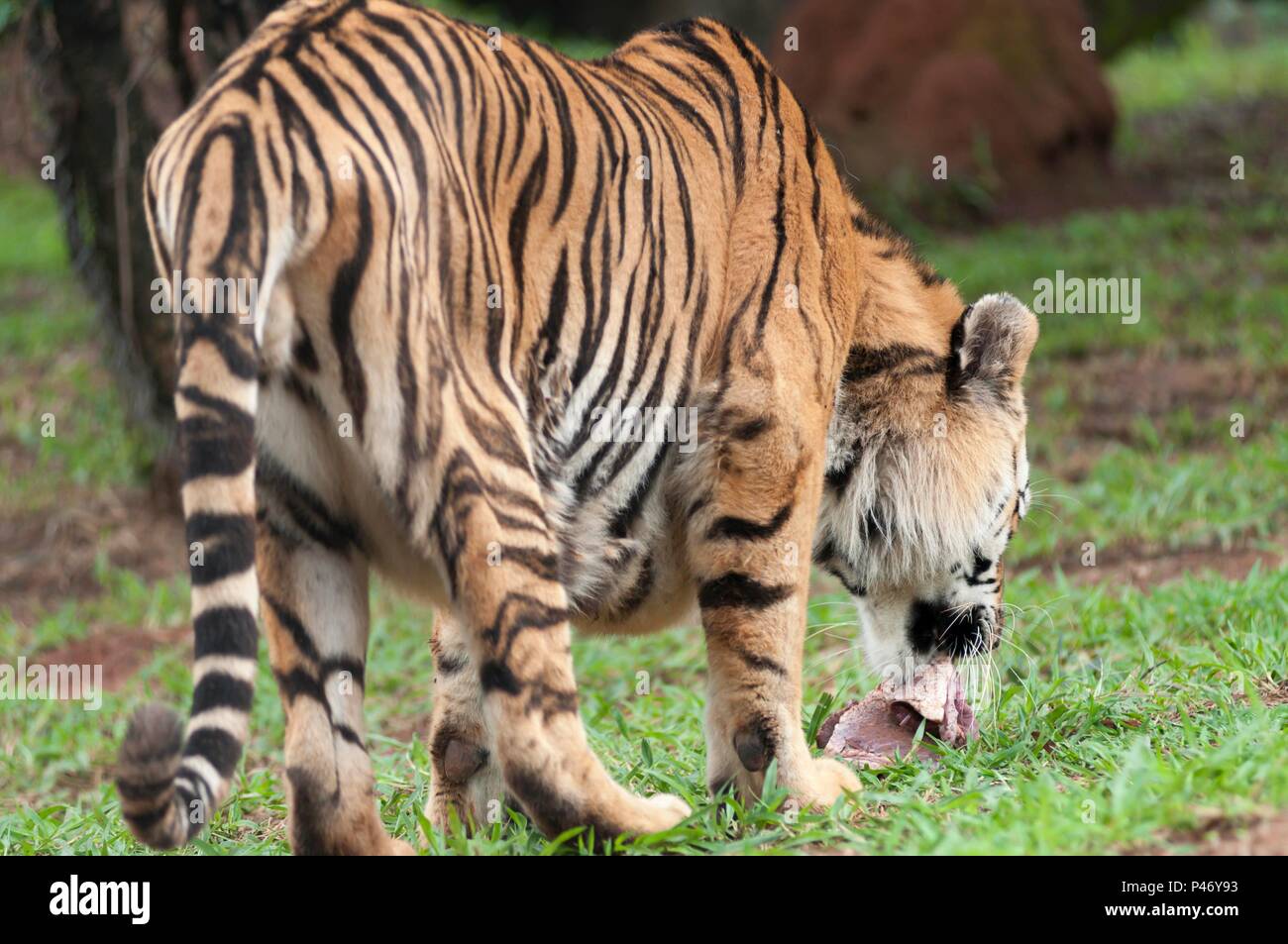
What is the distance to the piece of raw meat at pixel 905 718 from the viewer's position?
4418 millimetres

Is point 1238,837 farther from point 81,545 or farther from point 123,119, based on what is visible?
point 81,545

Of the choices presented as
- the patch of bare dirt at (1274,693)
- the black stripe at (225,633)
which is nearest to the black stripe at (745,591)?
the black stripe at (225,633)

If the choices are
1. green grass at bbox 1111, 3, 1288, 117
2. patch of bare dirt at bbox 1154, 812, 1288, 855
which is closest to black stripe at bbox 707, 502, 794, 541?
patch of bare dirt at bbox 1154, 812, 1288, 855

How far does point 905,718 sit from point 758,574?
855 millimetres

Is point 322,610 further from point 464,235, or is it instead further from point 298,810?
point 464,235

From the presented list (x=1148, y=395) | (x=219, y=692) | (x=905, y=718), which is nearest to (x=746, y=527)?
(x=905, y=718)

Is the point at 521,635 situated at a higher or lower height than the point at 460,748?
higher

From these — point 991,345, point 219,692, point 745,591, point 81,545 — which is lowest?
point 219,692

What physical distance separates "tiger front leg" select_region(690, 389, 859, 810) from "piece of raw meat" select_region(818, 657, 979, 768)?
51cm

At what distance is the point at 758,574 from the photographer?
3.92 meters

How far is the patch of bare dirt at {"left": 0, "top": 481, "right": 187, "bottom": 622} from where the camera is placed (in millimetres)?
7938

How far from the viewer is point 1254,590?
18.5 feet

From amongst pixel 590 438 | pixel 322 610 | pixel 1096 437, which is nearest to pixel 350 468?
pixel 322 610

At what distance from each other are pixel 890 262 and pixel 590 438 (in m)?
1.25
